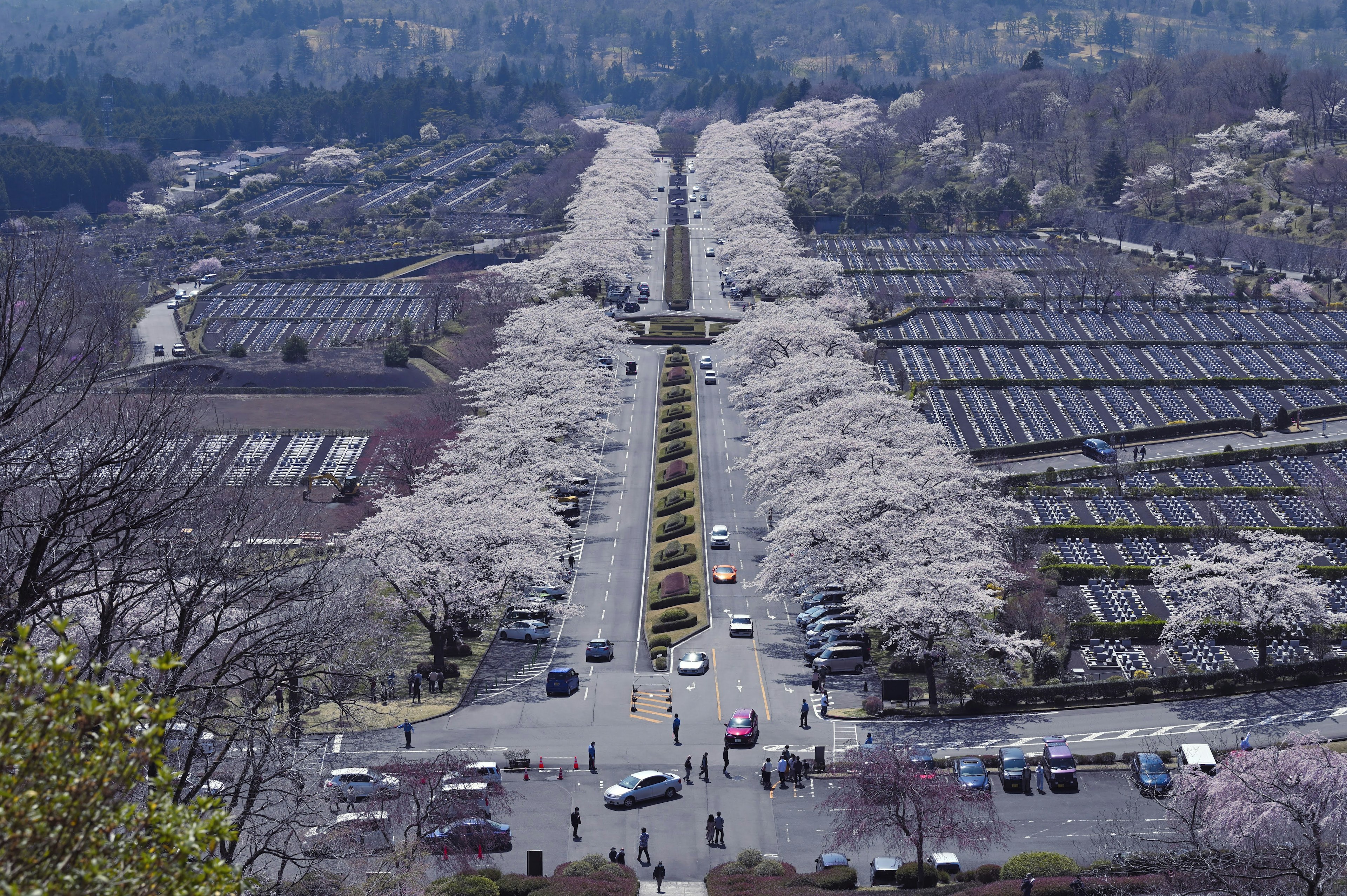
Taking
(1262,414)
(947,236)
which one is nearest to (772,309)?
(1262,414)

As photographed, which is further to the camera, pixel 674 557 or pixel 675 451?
pixel 675 451

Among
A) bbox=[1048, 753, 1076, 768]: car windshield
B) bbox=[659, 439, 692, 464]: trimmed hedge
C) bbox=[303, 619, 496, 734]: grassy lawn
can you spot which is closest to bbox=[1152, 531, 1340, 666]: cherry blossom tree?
bbox=[1048, 753, 1076, 768]: car windshield

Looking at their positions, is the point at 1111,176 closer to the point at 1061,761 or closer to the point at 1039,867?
the point at 1061,761

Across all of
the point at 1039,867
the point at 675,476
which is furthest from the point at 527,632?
the point at 1039,867

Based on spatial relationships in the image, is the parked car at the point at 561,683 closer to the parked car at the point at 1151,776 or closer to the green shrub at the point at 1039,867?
the green shrub at the point at 1039,867

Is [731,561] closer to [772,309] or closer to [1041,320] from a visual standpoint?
[772,309]

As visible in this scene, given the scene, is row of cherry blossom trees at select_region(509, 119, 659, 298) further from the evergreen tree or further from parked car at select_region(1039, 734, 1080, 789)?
parked car at select_region(1039, 734, 1080, 789)
